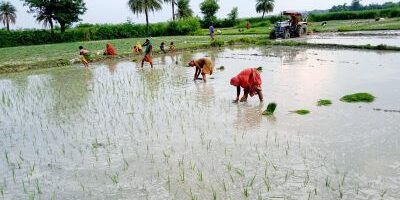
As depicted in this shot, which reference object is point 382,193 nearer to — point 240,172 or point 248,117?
point 240,172

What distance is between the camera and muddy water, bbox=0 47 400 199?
4703 mm

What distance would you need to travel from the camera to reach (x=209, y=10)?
49.1 meters

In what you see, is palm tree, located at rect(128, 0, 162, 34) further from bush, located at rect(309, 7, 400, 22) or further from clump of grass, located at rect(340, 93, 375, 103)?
clump of grass, located at rect(340, 93, 375, 103)

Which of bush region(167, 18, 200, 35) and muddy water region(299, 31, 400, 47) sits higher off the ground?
bush region(167, 18, 200, 35)

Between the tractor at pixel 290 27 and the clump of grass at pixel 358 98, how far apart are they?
18164 mm

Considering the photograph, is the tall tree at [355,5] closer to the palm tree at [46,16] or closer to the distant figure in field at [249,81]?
the palm tree at [46,16]

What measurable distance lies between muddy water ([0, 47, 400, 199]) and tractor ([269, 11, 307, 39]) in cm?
1472

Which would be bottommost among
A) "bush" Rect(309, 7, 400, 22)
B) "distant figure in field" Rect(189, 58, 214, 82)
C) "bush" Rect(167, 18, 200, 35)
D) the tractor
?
"distant figure in field" Rect(189, 58, 214, 82)

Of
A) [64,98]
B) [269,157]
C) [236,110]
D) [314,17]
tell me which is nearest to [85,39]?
[314,17]

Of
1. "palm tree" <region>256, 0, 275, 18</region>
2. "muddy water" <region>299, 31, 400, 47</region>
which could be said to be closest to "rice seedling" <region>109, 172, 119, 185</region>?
"muddy water" <region>299, 31, 400, 47</region>

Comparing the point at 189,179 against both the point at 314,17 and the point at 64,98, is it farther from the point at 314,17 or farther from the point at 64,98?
the point at 314,17

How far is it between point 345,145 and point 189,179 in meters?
2.35

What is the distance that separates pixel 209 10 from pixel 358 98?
42269 mm

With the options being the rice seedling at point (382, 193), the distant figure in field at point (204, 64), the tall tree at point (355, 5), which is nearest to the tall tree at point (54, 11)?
the distant figure in field at point (204, 64)
